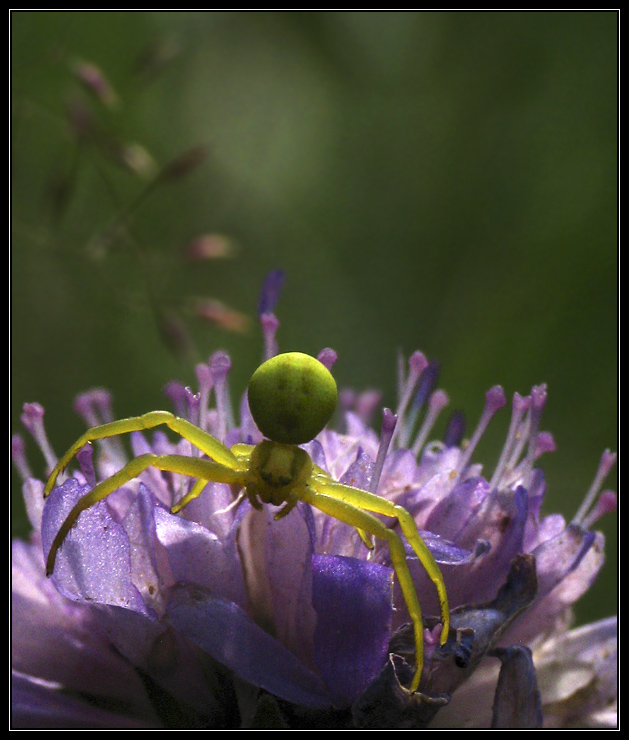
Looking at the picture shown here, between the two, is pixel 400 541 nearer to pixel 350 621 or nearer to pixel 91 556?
pixel 350 621

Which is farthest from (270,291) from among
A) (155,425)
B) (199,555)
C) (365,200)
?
(365,200)

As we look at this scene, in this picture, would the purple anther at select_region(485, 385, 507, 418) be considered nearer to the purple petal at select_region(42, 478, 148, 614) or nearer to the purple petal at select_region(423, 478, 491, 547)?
the purple petal at select_region(423, 478, 491, 547)

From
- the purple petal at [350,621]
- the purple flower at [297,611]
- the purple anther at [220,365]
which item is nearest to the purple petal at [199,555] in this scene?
the purple flower at [297,611]

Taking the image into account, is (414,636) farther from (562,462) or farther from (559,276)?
(559,276)

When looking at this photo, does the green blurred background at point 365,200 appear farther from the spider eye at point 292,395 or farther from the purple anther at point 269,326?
the spider eye at point 292,395

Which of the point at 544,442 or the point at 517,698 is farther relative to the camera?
the point at 544,442

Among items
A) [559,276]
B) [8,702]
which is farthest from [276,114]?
[8,702]
